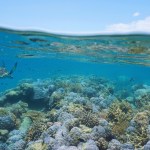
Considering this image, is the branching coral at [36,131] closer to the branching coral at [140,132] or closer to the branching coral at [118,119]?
the branching coral at [118,119]

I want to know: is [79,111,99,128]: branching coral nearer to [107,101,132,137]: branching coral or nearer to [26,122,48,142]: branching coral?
[107,101,132,137]: branching coral

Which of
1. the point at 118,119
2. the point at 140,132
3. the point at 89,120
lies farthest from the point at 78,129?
the point at 118,119

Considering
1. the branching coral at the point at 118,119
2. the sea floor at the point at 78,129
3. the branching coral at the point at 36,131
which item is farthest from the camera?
the branching coral at the point at 36,131

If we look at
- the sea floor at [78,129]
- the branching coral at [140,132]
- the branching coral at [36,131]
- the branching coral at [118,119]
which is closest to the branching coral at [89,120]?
the sea floor at [78,129]

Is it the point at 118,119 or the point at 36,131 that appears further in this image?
the point at 118,119

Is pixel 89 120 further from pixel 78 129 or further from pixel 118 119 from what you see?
pixel 118 119

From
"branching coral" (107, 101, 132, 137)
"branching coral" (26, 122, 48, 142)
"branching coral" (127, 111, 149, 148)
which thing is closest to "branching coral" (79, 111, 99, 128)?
"branching coral" (107, 101, 132, 137)

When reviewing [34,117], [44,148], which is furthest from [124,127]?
[34,117]

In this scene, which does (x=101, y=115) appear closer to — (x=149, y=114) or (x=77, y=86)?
(x=149, y=114)

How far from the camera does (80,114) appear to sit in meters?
10.6

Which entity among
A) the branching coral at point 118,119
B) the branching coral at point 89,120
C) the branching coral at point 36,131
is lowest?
the branching coral at point 36,131

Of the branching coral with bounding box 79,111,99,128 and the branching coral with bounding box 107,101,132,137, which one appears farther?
the branching coral with bounding box 107,101,132,137

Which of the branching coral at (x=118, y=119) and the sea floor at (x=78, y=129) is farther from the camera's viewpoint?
the branching coral at (x=118, y=119)

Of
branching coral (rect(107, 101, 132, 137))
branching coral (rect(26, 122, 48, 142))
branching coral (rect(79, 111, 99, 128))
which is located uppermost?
branching coral (rect(79, 111, 99, 128))
